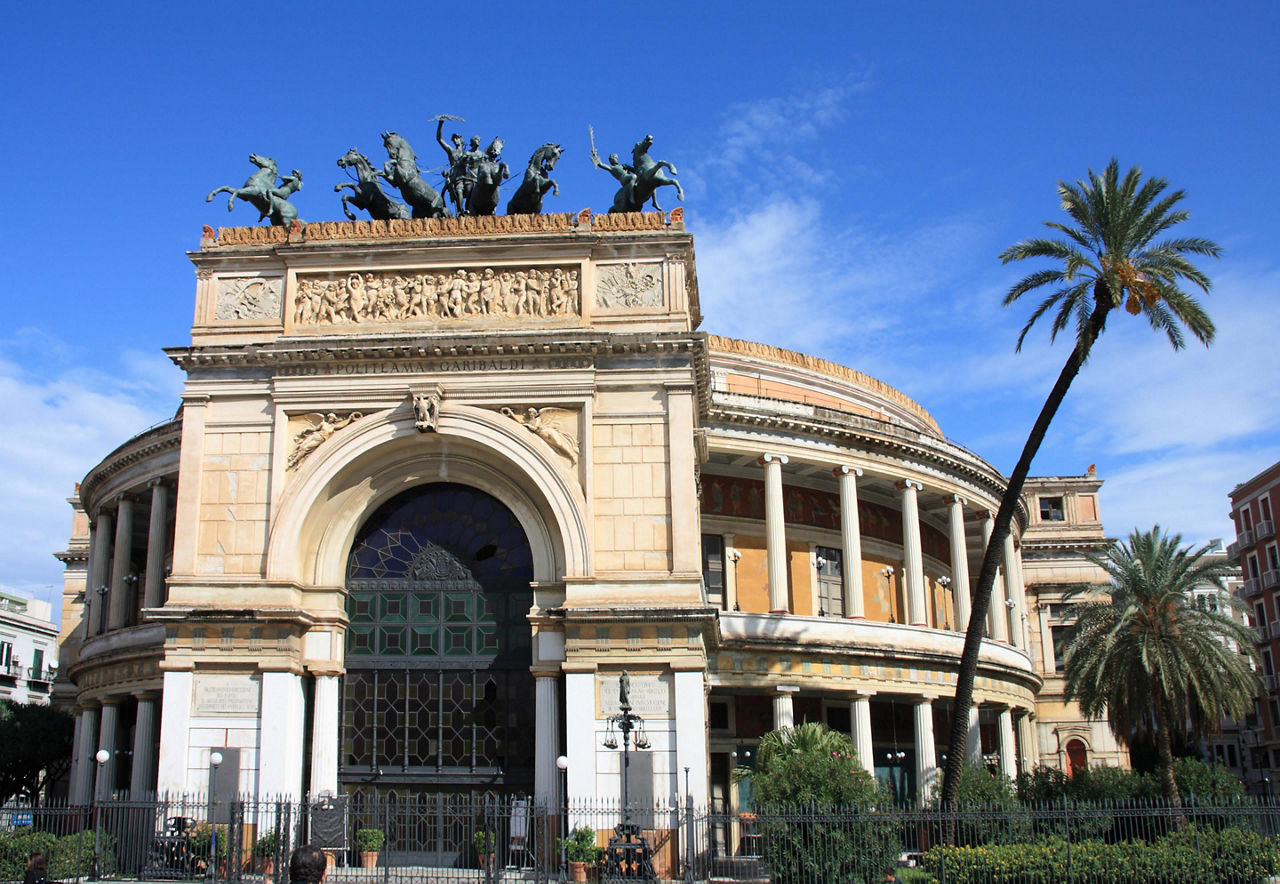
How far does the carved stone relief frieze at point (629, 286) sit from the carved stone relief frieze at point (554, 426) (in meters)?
2.89

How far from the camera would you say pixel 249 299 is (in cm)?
2950

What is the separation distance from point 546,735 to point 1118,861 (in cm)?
1173

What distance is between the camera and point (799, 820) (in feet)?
76.1

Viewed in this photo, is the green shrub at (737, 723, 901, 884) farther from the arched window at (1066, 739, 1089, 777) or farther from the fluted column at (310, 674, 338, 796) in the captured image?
the arched window at (1066, 739, 1089, 777)

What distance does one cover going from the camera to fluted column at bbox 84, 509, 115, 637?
4406 centimetres

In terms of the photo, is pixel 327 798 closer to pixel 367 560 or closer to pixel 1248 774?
pixel 367 560

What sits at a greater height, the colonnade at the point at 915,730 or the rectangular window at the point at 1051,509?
the rectangular window at the point at 1051,509

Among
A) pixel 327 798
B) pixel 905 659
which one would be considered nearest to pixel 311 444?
pixel 327 798

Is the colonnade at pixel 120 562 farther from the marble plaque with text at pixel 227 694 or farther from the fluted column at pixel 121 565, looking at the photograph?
the marble plaque with text at pixel 227 694

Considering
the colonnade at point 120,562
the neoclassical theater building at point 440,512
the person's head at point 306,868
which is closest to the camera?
the person's head at point 306,868

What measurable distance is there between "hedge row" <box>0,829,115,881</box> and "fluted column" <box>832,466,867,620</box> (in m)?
23.5

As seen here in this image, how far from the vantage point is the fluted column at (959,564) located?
44000 millimetres

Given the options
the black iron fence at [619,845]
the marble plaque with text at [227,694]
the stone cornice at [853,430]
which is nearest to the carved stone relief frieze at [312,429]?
the marble plaque with text at [227,694]

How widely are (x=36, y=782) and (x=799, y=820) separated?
41162 millimetres
